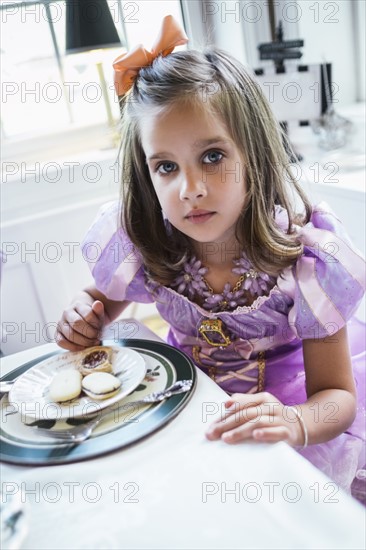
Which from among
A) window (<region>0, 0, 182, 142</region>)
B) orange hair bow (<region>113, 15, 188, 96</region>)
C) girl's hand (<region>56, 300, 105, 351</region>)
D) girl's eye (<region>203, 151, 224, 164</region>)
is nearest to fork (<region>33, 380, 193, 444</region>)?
girl's hand (<region>56, 300, 105, 351</region>)

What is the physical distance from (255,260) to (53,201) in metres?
1.09

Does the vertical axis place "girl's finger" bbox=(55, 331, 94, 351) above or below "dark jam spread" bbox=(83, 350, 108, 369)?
below

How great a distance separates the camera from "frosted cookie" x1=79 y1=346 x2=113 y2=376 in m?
0.77

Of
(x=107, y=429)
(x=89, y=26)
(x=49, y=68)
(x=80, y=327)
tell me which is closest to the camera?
(x=107, y=429)

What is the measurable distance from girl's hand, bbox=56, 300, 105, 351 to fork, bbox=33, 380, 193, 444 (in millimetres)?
215

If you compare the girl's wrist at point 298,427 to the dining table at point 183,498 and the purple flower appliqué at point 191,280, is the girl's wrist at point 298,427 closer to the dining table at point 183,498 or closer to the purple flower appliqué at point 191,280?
the dining table at point 183,498

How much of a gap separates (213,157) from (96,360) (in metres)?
0.36

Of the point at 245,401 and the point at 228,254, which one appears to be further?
the point at 228,254

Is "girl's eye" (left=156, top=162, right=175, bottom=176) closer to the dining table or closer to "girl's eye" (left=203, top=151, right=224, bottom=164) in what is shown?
"girl's eye" (left=203, top=151, right=224, bottom=164)

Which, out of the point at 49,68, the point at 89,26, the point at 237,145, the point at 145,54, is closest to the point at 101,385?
the point at 237,145

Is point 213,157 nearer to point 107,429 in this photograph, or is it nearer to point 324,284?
point 324,284

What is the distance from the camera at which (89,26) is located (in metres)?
1.72

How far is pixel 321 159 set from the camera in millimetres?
1762

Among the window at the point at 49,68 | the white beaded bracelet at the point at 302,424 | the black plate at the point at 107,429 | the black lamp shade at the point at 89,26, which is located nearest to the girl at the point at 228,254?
the white beaded bracelet at the point at 302,424
